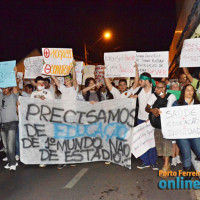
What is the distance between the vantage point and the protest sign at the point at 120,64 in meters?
6.33

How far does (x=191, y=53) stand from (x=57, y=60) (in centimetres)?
306

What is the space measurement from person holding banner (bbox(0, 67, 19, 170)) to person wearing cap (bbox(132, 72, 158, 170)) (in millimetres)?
2668

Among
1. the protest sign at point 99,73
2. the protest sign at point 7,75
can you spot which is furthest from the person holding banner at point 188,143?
the protest sign at point 99,73

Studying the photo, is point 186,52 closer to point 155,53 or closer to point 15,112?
point 155,53

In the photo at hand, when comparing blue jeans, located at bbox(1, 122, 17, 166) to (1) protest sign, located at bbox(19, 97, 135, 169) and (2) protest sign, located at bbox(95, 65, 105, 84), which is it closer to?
(1) protest sign, located at bbox(19, 97, 135, 169)

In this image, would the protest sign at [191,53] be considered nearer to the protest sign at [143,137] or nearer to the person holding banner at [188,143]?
the person holding banner at [188,143]

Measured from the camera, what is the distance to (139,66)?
262 inches

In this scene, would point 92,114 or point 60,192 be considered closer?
point 60,192

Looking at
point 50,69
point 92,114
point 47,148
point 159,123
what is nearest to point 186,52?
point 159,123

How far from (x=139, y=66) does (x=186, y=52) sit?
1.12 meters

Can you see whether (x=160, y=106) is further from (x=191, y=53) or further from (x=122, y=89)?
(x=191, y=53)

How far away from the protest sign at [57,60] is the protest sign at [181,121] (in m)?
2.77

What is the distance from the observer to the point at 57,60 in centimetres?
655

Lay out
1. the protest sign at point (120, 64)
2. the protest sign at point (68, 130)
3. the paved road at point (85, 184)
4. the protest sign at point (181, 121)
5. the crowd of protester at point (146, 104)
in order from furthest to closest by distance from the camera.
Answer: the protest sign at point (120, 64)
the protest sign at point (68, 130)
the crowd of protester at point (146, 104)
the protest sign at point (181, 121)
the paved road at point (85, 184)
